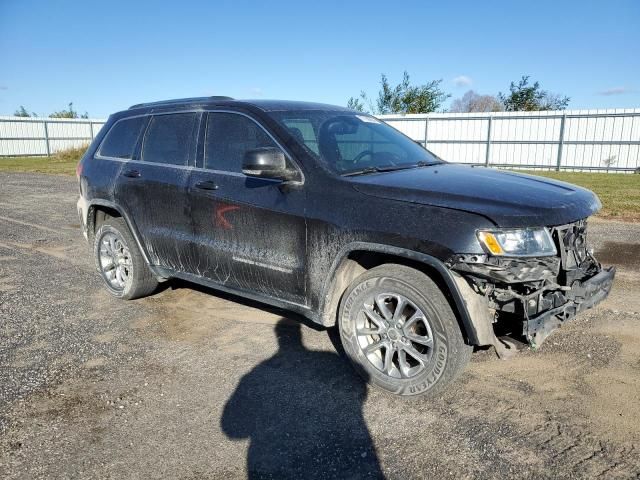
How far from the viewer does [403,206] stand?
10.4ft

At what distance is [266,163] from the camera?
3543 millimetres

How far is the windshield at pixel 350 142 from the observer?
12.6 ft

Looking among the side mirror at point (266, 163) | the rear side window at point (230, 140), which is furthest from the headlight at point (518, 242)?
the rear side window at point (230, 140)

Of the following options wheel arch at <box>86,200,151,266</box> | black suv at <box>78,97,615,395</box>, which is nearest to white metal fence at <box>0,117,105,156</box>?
wheel arch at <box>86,200,151,266</box>

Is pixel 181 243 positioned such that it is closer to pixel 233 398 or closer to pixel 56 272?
pixel 233 398

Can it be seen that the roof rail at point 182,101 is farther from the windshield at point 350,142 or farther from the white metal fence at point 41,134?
the white metal fence at point 41,134

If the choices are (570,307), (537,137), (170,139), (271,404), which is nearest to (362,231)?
(271,404)

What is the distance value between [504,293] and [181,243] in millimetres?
2811

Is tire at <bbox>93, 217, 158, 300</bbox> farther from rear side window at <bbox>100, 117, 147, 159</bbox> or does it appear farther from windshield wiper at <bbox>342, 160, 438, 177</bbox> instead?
windshield wiper at <bbox>342, 160, 438, 177</bbox>

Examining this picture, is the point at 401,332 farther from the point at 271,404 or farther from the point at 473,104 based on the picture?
the point at 473,104

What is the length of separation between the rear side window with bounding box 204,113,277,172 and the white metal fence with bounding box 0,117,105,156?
3042 centimetres

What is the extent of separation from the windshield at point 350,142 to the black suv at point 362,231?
0.7 inches

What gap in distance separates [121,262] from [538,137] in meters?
20.1

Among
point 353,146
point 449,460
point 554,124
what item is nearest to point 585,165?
point 554,124
